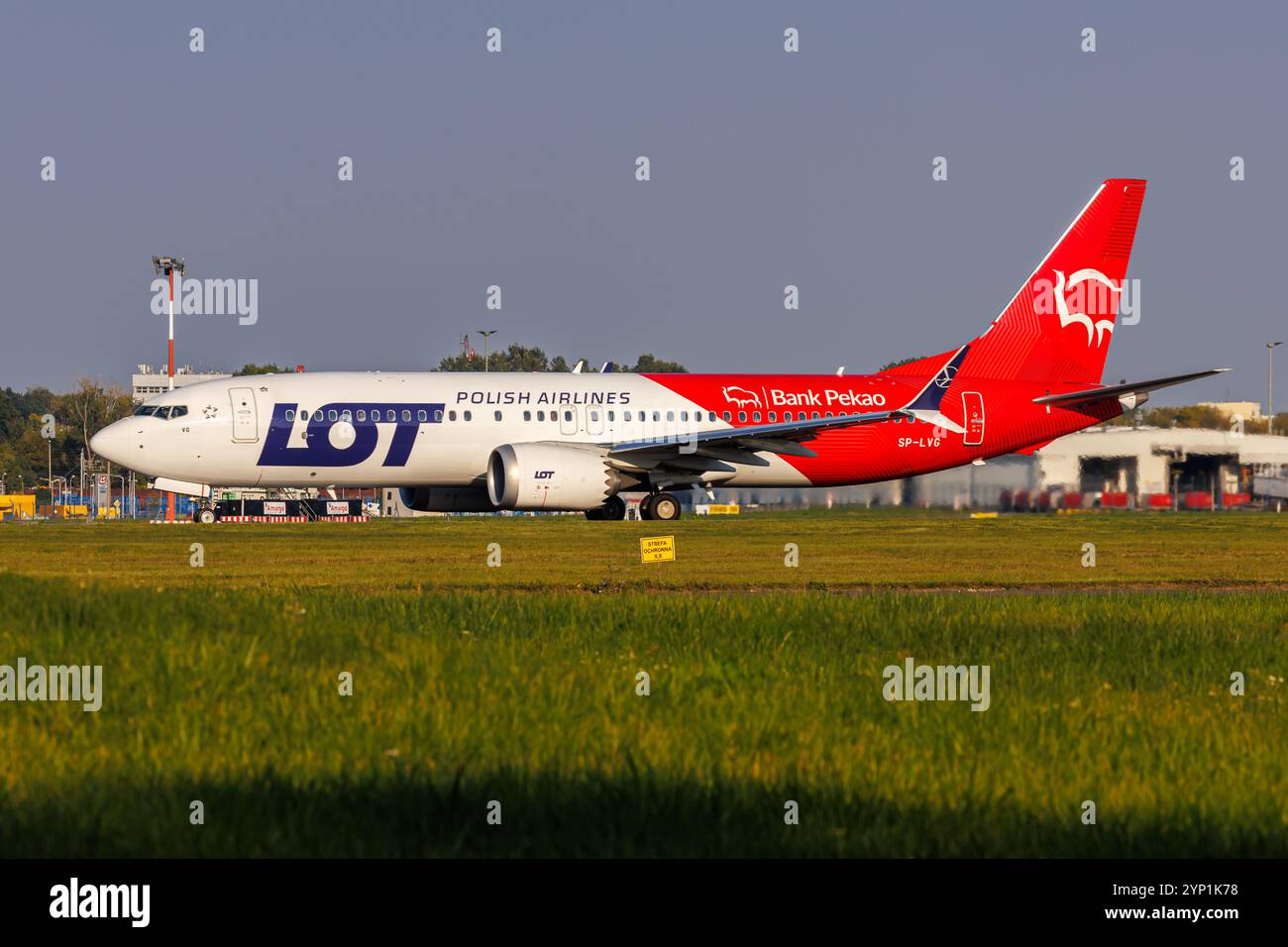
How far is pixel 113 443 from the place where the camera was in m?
39.6

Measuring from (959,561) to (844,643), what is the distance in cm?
1426

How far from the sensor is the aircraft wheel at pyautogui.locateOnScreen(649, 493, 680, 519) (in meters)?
41.8

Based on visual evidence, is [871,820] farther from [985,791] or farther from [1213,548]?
[1213,548]

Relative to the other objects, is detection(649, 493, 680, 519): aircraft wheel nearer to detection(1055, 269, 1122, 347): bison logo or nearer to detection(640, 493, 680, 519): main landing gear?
detection(640, 493, 680, 519): main landing gear

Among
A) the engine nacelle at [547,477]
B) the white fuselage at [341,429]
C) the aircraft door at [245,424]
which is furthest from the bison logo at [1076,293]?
the aircraft door at [245,424]

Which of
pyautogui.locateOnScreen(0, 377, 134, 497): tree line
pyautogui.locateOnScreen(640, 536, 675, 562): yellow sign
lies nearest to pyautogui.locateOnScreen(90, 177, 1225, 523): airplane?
pyautogui.locateOnScreen(640, 536, 675, 562): yellow sign

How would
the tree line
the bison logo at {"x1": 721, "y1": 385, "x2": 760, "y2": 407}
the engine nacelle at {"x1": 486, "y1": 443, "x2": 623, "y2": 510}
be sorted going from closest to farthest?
the engine nacelle at {"x1": 486, "y1": 443, "x2": 623, "y2": 510}
the bison logo at {"x1": 721, "y1": 385, "x2": 760, "y2": 407}
the tree line

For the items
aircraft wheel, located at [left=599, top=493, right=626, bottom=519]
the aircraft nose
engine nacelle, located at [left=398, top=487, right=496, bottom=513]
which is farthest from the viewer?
aircraft wheel, located at [left=599, top=493, right=626, bottom=519]

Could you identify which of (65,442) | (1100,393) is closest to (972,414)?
(1100,393)

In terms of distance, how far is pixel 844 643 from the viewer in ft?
43.7

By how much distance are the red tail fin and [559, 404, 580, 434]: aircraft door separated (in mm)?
13583

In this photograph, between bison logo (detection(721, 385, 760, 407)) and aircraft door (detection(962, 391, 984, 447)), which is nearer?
bison logo (detection(721, 385, 760, 407))

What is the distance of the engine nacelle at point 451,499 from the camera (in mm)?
42281

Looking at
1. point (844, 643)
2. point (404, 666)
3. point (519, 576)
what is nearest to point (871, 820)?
point (404, 666)
